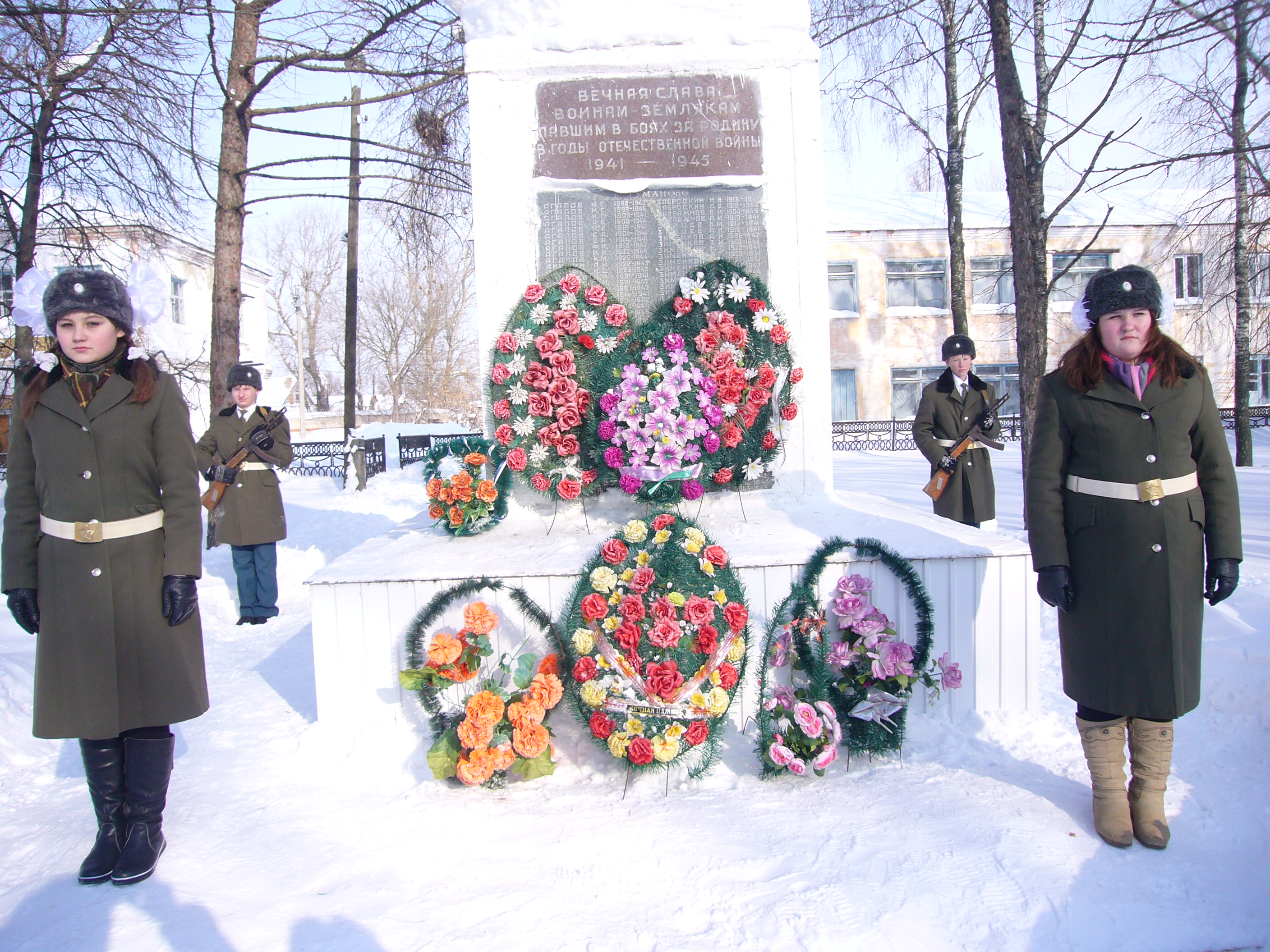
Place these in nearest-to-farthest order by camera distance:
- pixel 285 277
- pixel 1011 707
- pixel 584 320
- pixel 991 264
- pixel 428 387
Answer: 1. pixel 1011 707
2. pixel 584 320
3. pixel 991 264
4. pixel 428 387
5. pixel 285 277

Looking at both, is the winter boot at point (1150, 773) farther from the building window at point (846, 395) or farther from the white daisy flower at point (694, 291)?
the building window at point (846, 395)

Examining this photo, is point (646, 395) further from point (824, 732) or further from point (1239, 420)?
point (1239, 420)

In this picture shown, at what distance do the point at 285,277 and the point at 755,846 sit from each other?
1915 inches

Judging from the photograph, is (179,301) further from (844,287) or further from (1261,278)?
(1261,278)

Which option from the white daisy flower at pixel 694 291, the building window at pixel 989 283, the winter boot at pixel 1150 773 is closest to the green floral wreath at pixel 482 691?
the white daisy flower at pixel 694 291

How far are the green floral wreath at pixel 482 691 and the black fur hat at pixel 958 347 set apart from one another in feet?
11.2

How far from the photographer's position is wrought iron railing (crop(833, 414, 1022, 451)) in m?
21.3

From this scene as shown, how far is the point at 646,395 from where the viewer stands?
404 cm

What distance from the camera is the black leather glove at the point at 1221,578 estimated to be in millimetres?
2777

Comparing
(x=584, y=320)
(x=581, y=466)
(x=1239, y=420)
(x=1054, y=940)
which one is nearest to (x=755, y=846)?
(x=1054, y=940)

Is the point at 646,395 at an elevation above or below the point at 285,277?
below

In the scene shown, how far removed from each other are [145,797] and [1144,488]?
11.0ft

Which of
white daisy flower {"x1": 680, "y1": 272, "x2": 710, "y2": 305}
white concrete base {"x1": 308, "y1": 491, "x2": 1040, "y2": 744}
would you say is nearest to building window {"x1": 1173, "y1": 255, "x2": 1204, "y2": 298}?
white daisy flower {"x1": 680, "y1": 272, "x2": 710, "y2": 305}

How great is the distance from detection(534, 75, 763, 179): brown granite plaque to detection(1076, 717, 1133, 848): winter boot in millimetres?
3298
